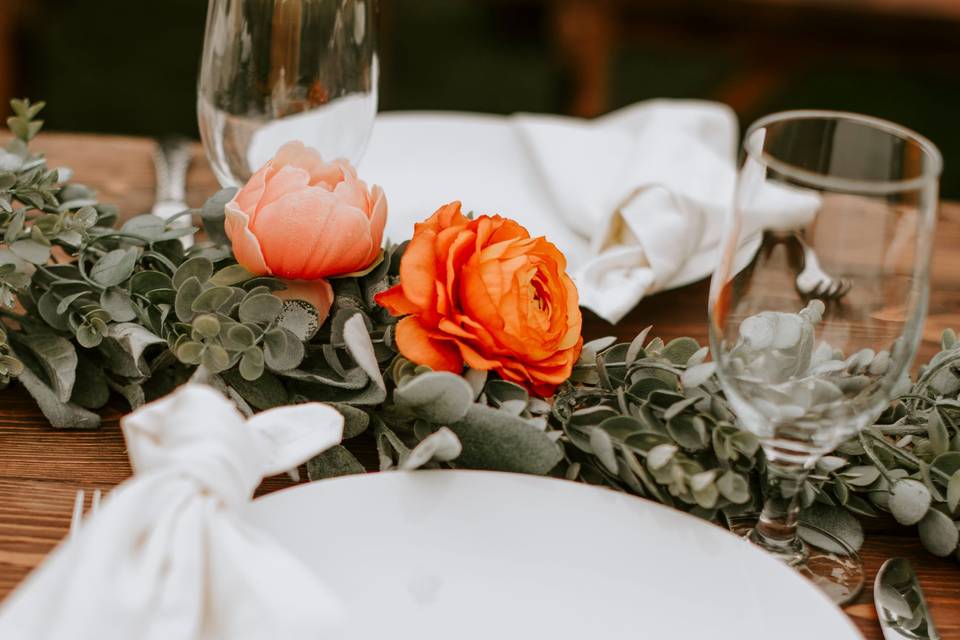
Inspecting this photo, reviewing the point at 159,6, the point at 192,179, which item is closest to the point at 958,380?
the point at 192,179

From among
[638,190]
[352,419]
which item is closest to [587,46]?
[638,190]

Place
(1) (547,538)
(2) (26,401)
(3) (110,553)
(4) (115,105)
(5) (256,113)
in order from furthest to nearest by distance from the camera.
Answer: (4) (115,105), (5) (256,113), (2) (26,401), (1) (547,538), (3) (110,553)

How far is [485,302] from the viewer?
52cm

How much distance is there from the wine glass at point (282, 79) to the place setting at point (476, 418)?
0.11m

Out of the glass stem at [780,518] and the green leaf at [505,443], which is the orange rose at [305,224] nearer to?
the green leaf at [505,443]

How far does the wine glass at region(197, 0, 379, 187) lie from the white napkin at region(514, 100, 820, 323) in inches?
8.4

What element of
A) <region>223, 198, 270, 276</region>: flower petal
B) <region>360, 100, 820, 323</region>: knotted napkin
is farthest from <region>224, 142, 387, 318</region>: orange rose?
<region>360, 100, 820, 323</region>: knotted napkin

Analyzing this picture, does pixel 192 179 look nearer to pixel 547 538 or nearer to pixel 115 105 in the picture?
pixel 547 538

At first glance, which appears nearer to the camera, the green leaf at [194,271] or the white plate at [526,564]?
the white plate at [526,564]

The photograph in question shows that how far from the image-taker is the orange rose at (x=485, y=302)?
1.70ft

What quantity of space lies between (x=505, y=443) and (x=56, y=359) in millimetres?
269

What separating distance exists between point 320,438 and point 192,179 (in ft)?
Answer: 1.87

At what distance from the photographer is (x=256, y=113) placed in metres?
0.74

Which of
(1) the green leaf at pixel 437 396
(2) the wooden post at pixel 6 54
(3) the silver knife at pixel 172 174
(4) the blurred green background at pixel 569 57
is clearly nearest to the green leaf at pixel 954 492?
(1) the green leaf at pixel 437 396
